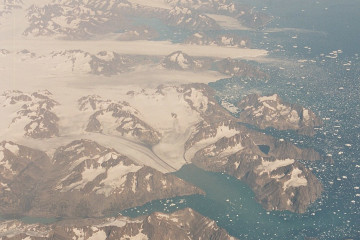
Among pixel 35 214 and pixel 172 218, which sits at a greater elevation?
pixel 172 218

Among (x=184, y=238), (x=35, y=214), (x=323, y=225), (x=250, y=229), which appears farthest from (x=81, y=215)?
(x=323, y=225)

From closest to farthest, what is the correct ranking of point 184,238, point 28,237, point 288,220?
1. point 28,237
2. point 184,238
3. point 288,220

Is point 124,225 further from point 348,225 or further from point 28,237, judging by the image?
point 348,225

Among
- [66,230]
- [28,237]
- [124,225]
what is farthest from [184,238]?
[28,237]

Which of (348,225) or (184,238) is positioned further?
(348,225)

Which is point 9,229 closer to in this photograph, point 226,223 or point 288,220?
point 226,223

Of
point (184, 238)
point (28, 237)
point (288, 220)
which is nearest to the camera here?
point (28, 237)
